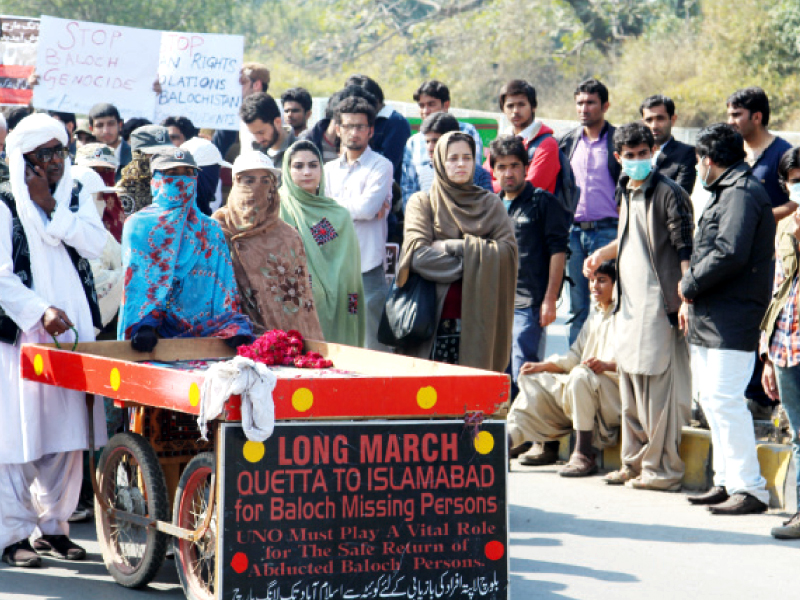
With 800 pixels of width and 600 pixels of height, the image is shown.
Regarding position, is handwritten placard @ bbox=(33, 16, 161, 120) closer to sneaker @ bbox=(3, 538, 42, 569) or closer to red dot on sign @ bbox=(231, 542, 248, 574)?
sneaker @ bbox=(3, 538, 42, 569)

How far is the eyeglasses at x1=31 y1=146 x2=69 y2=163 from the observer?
20.0 feet

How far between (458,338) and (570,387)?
99 centimetres

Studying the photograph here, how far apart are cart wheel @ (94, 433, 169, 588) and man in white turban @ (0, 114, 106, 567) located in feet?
0.85

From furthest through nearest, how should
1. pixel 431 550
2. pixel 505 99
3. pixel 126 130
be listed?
pixel 126 130
pixel 505 99
pixel 431 550

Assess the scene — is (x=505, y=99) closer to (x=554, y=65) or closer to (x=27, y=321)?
(x=27, y=321)

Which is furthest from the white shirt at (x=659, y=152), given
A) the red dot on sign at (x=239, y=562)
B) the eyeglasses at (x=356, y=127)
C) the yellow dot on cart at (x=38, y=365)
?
the red dot on sign at (x=239, y=562)

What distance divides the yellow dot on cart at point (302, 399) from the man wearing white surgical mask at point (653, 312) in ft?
10.8

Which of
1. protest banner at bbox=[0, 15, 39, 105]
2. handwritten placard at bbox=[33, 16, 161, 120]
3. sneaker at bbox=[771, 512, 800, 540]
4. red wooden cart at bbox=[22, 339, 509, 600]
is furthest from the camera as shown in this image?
protest banner at bbox=[0, 15, 39, 105]

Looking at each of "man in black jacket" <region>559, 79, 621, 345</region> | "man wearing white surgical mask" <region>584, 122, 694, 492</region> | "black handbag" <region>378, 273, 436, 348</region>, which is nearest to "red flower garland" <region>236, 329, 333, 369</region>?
"black handbag" <region>378, 273, 436, 348</region>

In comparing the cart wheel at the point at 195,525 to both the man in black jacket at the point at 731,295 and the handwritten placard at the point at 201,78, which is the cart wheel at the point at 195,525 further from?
the handwritten placard at the point at 201,78

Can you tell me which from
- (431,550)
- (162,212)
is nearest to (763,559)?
(431,550)

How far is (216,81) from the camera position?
11.6 metres

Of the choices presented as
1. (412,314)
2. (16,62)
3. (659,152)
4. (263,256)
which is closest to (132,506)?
(263,256)

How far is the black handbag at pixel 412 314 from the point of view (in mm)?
7371
